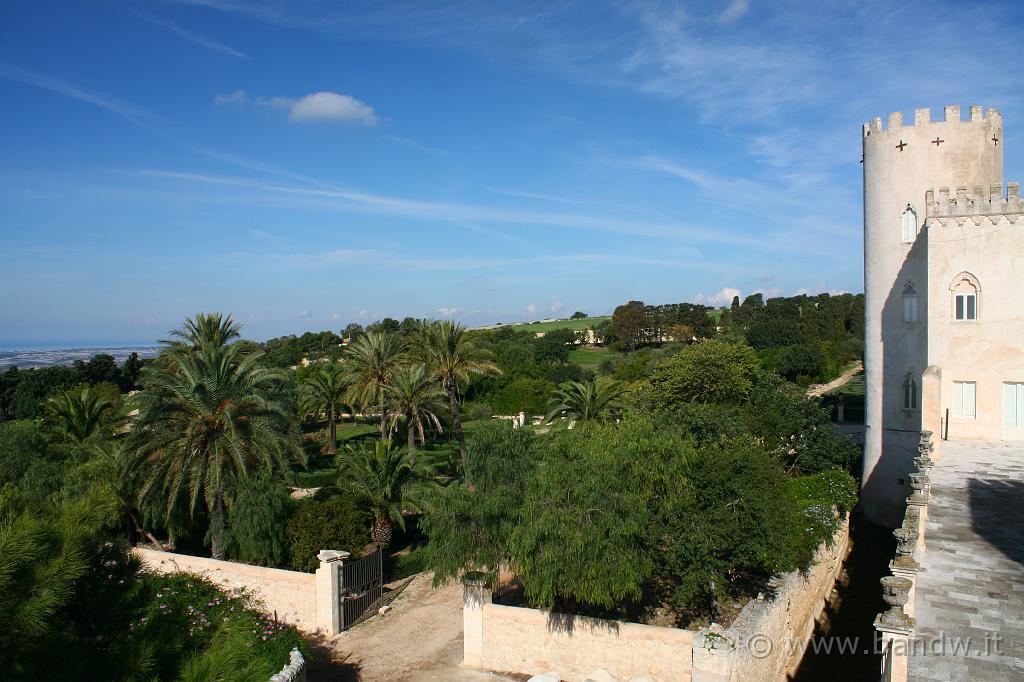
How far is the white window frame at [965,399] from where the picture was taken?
18125mm

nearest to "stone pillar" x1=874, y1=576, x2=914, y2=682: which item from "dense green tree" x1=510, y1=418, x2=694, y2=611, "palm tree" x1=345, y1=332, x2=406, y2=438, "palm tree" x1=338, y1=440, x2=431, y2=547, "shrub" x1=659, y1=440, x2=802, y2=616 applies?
"dense green tree" x1=510, y1=418, x2=694, y2=611

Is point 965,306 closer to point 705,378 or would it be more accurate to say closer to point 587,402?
point 587,402

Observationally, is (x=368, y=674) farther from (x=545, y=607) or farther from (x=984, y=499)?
(x=984, y=499)

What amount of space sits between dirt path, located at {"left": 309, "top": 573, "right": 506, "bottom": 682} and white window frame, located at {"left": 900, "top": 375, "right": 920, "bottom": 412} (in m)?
14.9

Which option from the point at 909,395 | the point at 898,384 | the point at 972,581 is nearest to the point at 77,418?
the point at 972,581

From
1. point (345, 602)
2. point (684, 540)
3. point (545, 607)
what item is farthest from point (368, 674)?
point (684, 540)

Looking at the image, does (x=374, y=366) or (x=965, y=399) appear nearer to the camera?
(x=965, y=399)

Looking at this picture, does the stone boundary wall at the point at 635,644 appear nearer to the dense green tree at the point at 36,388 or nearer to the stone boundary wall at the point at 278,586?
the stone boundary wall at the point at 278,586

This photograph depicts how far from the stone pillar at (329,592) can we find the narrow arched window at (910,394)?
683 inches

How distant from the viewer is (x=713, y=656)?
34.6ft

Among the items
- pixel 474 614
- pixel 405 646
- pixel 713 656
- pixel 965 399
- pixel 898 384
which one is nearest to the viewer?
pixel 713 656

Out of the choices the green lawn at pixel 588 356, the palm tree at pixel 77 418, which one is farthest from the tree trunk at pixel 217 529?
the green lawn at pixel 588 356

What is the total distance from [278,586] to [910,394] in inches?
748

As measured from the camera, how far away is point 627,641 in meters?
12.0
